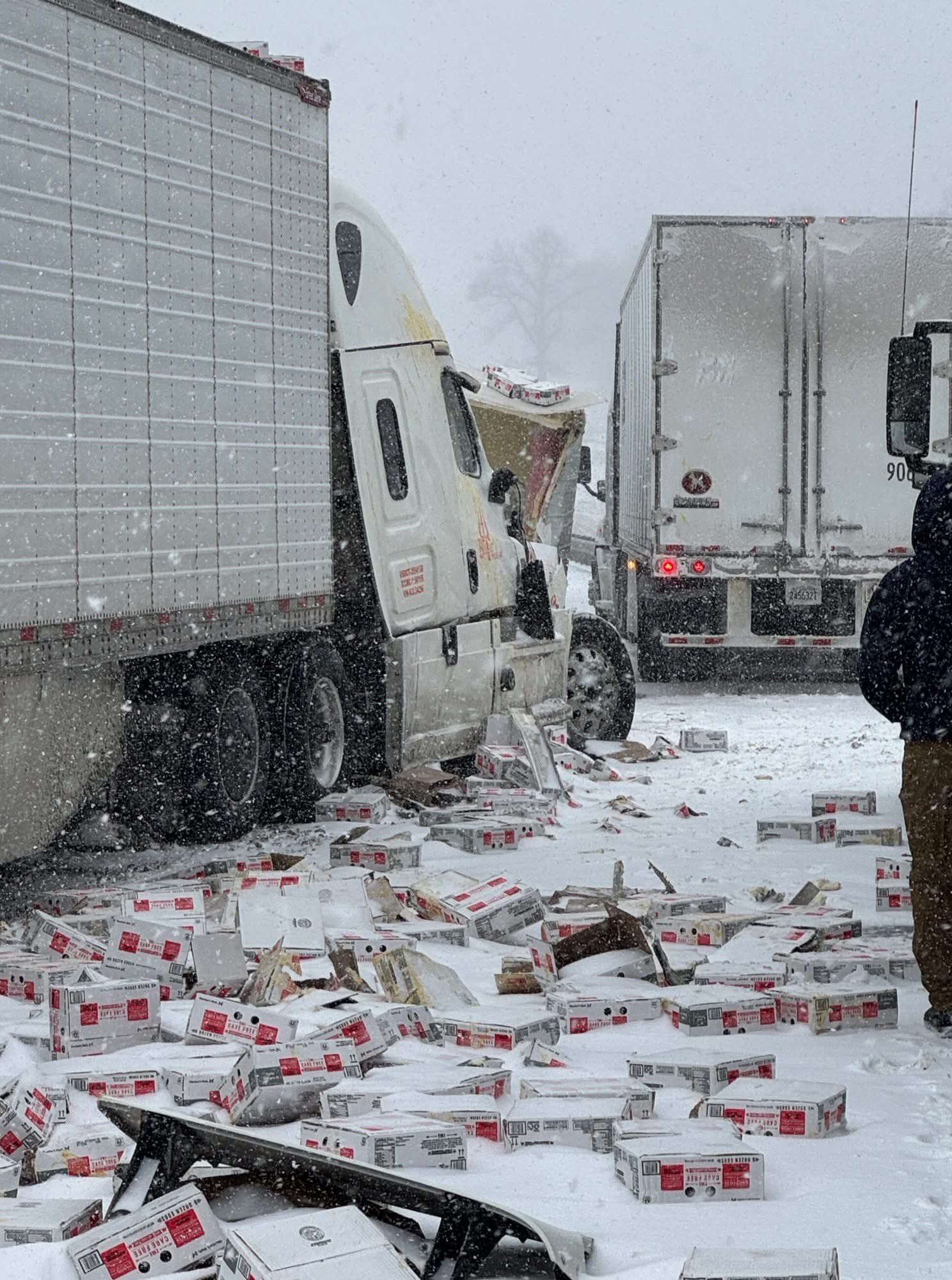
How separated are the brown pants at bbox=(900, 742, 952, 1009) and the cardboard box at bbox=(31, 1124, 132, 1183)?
104 inches

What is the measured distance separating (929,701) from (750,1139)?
66.6 inches

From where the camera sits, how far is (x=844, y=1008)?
237 inches

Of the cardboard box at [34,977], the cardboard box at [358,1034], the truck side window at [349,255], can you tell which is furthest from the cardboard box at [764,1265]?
the truck side window at [349,255]

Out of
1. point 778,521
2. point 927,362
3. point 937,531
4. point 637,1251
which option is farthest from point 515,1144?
point 778,521

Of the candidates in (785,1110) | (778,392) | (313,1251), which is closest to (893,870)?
(785,1110)

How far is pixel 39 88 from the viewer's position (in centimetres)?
700

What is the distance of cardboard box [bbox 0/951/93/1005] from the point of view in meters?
6.31

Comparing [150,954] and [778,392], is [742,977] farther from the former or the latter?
[778,392]

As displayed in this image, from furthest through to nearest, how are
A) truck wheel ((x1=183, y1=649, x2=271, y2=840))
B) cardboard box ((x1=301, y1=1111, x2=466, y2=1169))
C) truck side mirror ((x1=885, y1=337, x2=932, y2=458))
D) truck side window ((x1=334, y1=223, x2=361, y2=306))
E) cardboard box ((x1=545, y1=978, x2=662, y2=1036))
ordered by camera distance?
1. truck side window ((x1=334, y1=223, x2=361, y2=306))
2. truck wheel ((x1=183, y1=649, x2=271, y2=840))
3. truck side mirror ((x1=885, y1=337, x2=932, y2=458))
4. cardboard box ((x1=545, y1=978, x2=662, y2=1036))
5. cardboard box ((x1=301, y1=1111, x2=466, y2=1169))

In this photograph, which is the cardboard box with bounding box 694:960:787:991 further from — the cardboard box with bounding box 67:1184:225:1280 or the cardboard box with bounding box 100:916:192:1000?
the cardboard box with bounding box 67:1184:225:1280

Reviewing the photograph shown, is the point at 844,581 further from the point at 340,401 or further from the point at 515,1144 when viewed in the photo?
the point at 515,1144

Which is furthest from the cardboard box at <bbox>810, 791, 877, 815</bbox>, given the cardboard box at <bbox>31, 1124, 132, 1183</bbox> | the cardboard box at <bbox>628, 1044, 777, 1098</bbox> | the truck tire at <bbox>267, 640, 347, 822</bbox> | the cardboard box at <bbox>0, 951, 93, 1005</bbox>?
the cardboard box at <bbox>31, 1124, 132, 1183</bbox>

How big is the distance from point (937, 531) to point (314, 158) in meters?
4.61

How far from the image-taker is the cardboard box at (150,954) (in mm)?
6523
